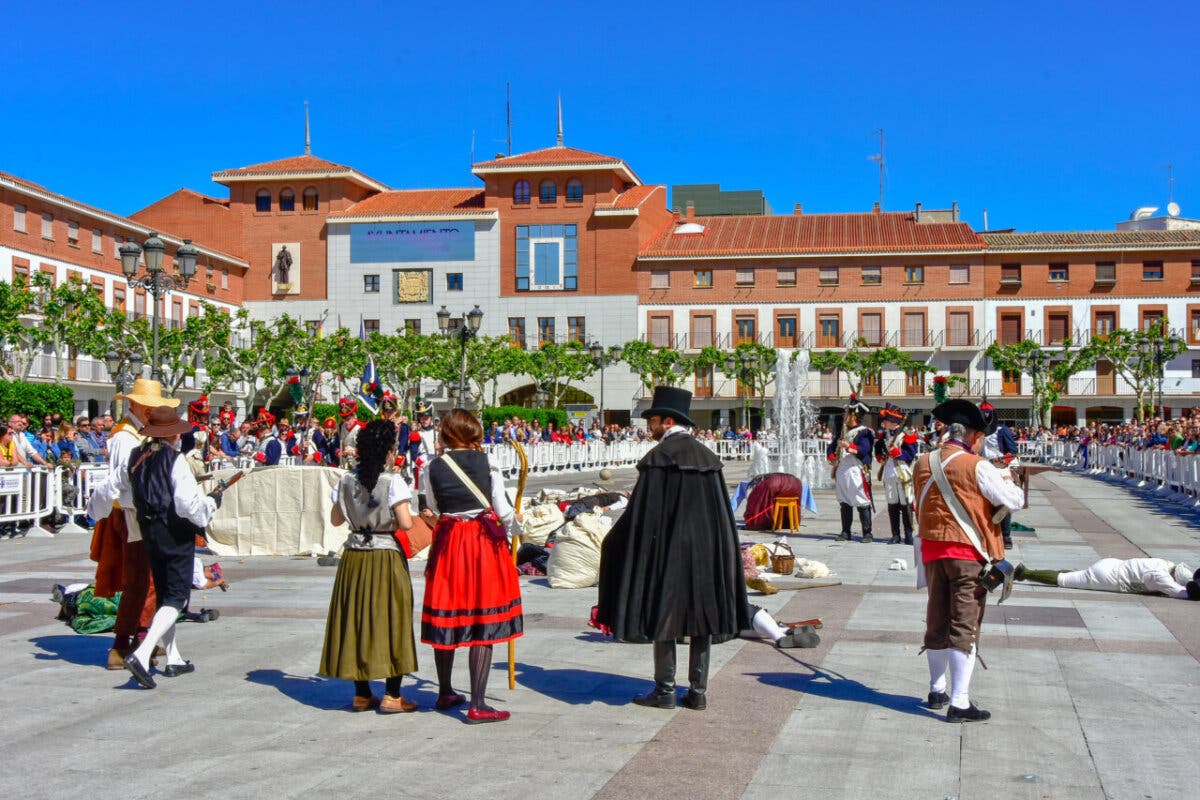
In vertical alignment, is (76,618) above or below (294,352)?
below

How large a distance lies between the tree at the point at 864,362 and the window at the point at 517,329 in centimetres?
1468

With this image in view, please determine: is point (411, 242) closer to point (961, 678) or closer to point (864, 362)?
point (864, 362)

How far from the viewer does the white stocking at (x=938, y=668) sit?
6.10 meters

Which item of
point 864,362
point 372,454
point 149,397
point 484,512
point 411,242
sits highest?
point 411,242

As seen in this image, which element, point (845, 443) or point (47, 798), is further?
point (845, 443)

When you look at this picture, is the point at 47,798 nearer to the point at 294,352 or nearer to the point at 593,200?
the point at 294,352

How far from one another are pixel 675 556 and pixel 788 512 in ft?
32.6

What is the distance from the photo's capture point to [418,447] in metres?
17.2

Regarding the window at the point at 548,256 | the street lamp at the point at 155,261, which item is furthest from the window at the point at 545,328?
the street lamp at the point at 155,261

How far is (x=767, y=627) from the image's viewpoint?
7.81m

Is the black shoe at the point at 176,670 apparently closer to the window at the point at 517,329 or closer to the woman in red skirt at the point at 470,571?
the woman in red skirt at the point at 470,571

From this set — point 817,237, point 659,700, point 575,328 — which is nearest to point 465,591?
point 659,700

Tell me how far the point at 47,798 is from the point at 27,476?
1222cm

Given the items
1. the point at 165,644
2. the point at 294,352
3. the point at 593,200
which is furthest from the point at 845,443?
the point at 593,200
